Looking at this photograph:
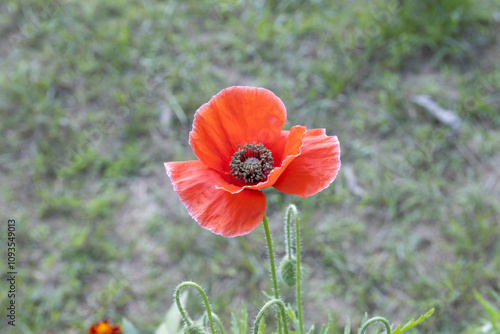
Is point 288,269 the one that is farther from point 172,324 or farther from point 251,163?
point 172,324

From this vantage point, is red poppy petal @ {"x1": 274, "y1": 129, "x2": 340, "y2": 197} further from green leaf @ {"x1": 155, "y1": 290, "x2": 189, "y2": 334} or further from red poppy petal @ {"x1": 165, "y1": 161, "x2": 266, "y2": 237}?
green leaf @ {"x1": 155, "y1": 290, "x2": 189, "y2": 334}

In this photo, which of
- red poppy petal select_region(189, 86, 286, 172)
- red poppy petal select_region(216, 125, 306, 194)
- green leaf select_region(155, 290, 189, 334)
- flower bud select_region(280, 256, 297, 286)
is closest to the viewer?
red poppy petal select_region(216, 125, 306, 194)

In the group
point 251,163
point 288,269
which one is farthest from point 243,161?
point 288,269

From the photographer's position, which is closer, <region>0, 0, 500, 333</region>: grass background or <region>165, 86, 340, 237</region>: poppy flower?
<region>165, 86, 340, 237</region>: poppy flower

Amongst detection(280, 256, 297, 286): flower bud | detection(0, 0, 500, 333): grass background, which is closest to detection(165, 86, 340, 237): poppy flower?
detection(280, 256, 297, 286): flower bud

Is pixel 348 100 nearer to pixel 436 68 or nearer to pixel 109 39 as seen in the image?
pixel 436 68

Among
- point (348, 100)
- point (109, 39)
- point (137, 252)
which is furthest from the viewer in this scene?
point (109, 39)

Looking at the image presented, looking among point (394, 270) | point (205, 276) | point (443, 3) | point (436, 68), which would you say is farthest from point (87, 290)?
point (443, 3)
